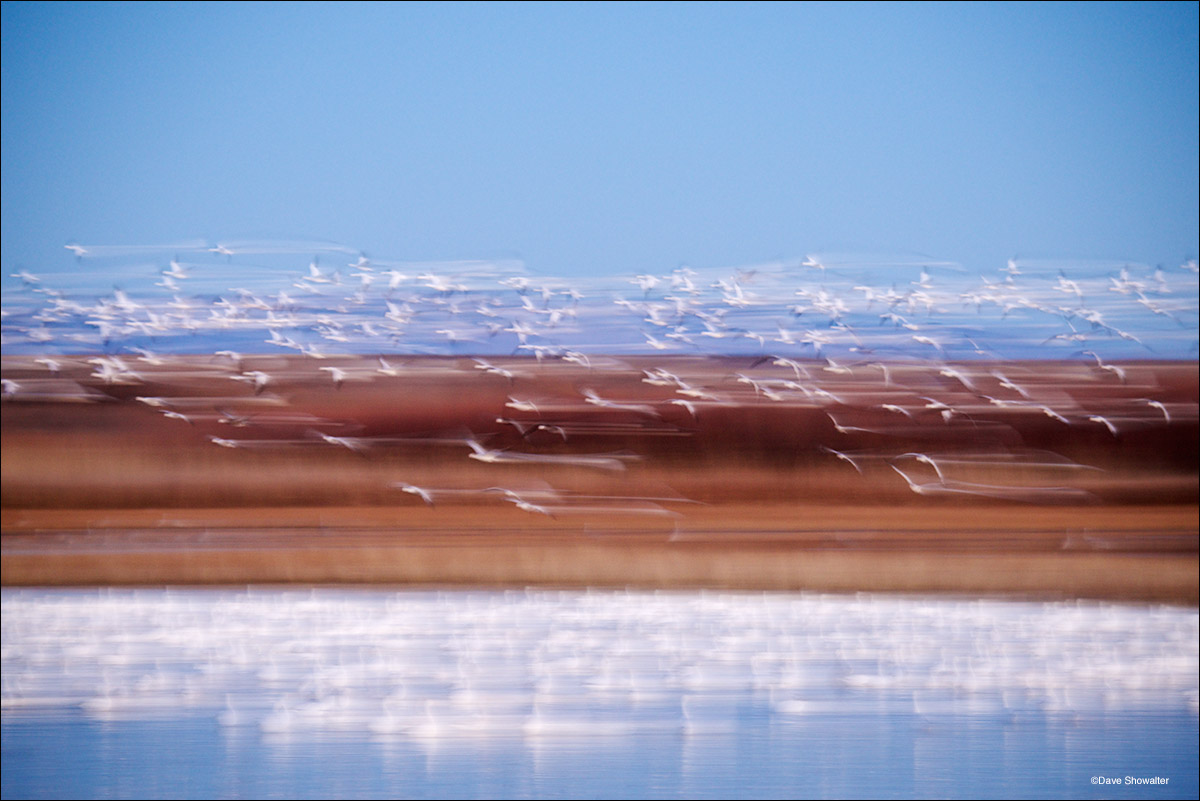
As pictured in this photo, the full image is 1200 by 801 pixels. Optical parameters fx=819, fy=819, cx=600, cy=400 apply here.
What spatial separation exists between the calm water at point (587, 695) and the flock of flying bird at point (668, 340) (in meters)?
0.27

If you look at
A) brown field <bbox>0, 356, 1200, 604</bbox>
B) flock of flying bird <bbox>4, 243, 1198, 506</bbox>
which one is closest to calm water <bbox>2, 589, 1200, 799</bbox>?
brown field <bbox>0, 356, 1200, 604</bbox>

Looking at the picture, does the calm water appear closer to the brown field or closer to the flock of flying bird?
the brown field

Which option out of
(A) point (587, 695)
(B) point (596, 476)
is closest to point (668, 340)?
(B) point (596, 476)

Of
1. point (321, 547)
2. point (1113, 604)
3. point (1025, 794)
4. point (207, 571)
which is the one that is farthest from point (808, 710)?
point (207, 571)

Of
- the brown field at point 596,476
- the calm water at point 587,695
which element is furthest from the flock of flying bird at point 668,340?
the calm water at point 587,695

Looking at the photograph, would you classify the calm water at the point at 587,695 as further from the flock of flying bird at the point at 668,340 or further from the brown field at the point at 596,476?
the flock of flying bird at the point at 668,340

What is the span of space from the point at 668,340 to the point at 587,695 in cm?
68

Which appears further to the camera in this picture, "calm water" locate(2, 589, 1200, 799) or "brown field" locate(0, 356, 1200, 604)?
"brown field" locate(0, 356, 1200, 604)

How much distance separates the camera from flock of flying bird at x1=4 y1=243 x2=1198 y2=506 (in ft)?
5.20

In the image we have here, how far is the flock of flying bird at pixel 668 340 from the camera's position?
62.4 inches

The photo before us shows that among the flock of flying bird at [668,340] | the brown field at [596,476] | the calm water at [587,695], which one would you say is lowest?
the calm water at [587,695]

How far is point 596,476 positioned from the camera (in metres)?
1.60

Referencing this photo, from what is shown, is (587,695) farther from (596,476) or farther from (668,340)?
(668,340)

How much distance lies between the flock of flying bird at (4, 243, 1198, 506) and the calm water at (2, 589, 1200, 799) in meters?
0.27
